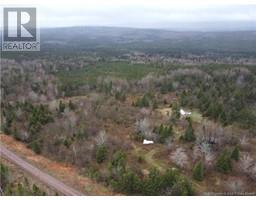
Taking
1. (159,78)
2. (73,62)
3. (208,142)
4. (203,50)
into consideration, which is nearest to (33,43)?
(208,142)

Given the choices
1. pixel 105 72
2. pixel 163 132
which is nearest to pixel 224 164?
pixel 163 132

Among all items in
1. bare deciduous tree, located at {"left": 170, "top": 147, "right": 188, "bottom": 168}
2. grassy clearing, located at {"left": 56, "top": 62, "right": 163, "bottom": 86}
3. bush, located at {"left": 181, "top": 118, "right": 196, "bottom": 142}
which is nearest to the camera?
bare deciduous tree, located at {"left": 170, "top": 147, "right": 188, "bottom": 168}

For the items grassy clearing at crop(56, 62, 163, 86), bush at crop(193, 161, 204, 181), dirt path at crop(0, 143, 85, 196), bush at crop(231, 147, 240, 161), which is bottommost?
dirt path at crop(0, 143, 85, 196)

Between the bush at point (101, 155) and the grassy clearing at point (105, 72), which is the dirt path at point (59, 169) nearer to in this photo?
the bush at point (101, 155)

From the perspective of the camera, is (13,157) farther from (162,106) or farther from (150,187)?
(162,106)

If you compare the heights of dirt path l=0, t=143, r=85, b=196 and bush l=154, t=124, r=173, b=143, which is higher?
bush l=154, t=124, r=173, b=143

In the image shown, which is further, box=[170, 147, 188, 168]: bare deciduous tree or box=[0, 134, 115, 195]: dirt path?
box=[170, 147, 188, 168]: bare deciduous tree

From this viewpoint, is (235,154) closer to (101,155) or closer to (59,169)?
(101,155)

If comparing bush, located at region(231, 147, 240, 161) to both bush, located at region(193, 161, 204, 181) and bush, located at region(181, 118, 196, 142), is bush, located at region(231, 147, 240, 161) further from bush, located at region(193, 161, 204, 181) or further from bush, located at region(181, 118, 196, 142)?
bush, located at region(181, 118, 196, 142)

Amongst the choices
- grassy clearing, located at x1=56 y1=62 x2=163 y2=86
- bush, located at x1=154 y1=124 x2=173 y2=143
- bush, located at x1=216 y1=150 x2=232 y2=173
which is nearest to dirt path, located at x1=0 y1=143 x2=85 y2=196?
bush, located at x1=216 y1=150 x2=232 y2=173
